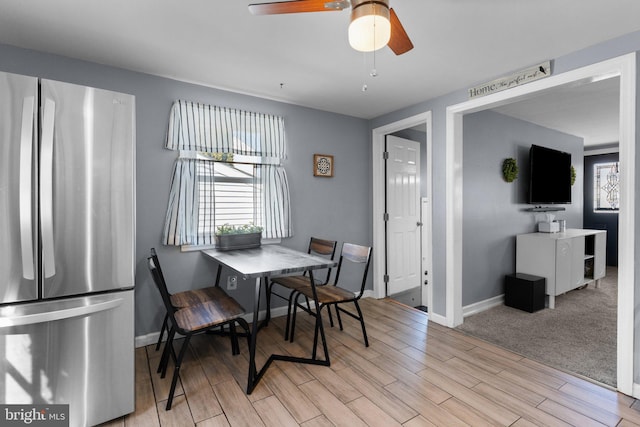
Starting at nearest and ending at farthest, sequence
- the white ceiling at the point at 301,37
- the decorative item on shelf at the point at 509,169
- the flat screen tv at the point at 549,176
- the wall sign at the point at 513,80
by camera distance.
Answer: the white ceiling at the point at 301,37
the wall sign at the point at 513,80
the decorative item on shelf at the point at 509,169
the flat screen tv at the point at 549,176

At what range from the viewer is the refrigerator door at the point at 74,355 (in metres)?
1.50

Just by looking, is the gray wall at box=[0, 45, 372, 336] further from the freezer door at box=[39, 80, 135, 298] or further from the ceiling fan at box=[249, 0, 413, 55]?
the ceiling fan at box=[249, 0, 413, 55]

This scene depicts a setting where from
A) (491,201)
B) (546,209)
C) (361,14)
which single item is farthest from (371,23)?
(546,209)

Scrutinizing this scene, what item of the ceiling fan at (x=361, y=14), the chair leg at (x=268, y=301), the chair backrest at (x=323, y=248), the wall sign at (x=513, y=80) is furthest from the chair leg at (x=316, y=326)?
the wall sign at (x=513, y=80)

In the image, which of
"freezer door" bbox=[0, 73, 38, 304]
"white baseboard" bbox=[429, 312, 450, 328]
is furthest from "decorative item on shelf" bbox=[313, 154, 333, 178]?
"freezer door" bbox=[0, 73, 38, 304]

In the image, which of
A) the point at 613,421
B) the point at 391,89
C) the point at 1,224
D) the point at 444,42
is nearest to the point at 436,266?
the point at 613,421

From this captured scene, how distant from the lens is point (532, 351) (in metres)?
2.64

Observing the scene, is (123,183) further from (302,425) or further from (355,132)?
(355,132)

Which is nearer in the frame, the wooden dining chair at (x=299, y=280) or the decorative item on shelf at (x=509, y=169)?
the wooden dining chair at (x=299, y=280)

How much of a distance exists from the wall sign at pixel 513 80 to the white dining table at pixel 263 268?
209 centimetres

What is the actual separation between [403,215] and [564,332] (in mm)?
2104

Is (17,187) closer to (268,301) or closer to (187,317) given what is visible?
(187,317)

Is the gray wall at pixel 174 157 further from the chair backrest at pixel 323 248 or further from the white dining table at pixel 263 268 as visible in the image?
the white dining table at pixel 263 268

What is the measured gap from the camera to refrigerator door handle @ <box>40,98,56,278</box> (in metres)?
1.58
